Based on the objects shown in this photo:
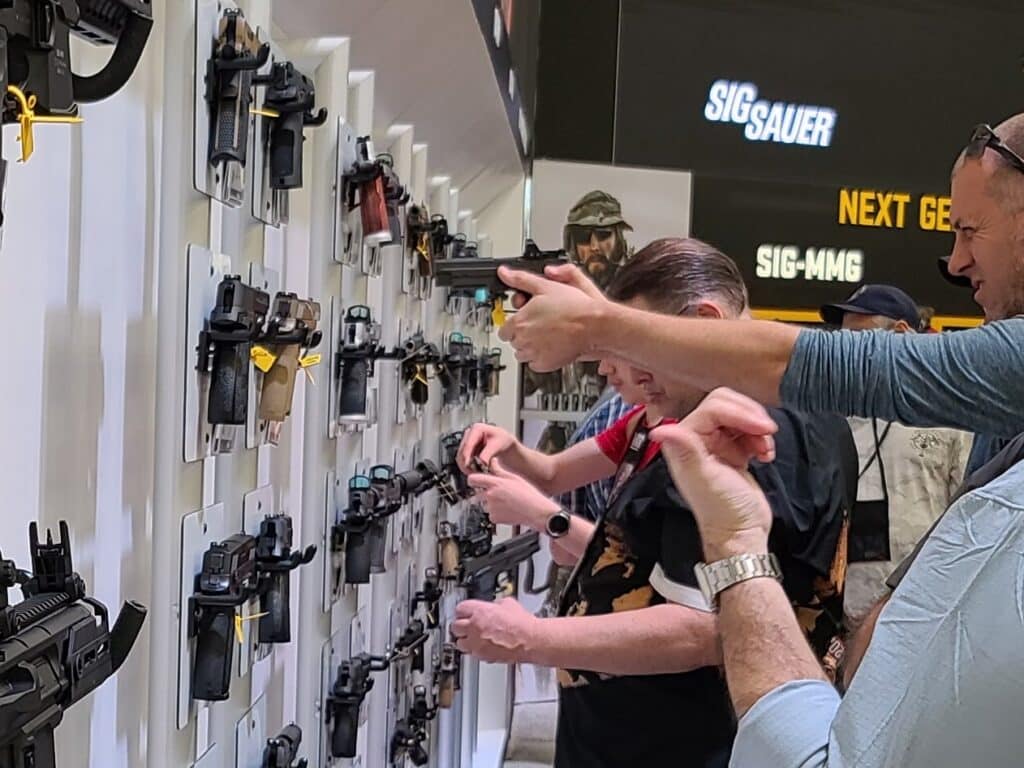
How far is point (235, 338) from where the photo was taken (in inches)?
46.6

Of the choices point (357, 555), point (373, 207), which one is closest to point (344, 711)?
point (357, 555)

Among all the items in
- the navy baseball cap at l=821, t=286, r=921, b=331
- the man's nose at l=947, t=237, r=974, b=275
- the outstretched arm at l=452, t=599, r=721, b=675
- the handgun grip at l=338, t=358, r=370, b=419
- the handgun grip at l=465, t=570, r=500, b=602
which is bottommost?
the handgun grip at l=465, t=570, r=500, b=602

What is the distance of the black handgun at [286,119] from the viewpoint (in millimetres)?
1300

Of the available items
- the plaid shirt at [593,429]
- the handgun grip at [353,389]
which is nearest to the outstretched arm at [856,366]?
the handgun grip at [353,389]

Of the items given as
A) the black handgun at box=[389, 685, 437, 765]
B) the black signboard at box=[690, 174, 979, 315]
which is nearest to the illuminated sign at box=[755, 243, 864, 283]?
the black signboard at box=[690, 174, 979, 315]

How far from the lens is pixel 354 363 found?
1.76 meters

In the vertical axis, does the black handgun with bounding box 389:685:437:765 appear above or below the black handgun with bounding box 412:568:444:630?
below

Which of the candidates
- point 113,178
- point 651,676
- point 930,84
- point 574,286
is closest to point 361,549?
point 651,676

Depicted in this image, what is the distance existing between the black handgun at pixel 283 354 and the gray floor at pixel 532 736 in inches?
127

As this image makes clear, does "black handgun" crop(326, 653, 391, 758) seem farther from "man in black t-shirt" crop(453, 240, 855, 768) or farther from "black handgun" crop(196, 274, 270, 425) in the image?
"black handgun" crop(196, 274, 270, 425)

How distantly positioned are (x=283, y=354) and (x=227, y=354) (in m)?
0.13

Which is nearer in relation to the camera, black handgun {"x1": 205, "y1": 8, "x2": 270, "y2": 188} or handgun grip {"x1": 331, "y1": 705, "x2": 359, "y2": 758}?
black handgun {"x1": 205, "y1": 8, "x2": 270, "y2": 188}

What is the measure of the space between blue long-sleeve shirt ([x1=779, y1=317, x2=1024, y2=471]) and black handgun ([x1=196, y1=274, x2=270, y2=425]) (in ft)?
1.93

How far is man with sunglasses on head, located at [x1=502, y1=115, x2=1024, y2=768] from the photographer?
0.59 m
